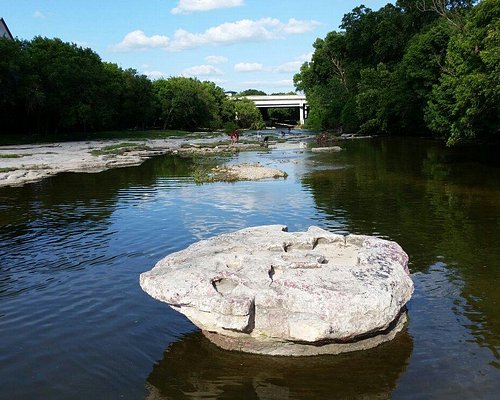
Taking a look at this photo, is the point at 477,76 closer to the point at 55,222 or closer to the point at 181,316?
the point at 55,222

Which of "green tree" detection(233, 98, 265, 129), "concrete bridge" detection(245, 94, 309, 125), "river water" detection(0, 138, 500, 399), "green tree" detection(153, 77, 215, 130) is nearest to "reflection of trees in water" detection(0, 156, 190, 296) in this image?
"river water" detection(0, 138, 500, 399)

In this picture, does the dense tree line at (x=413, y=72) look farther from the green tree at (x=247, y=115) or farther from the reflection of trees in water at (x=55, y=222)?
the green tree at (x=247, y=115)

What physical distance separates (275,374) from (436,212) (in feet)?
44.6

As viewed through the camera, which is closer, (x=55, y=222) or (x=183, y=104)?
(x=55, y=222)

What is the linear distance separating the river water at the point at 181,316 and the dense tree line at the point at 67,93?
125 feet

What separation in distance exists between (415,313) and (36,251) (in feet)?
36.1

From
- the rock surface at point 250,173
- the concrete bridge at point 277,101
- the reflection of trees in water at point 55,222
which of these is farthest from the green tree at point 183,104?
the rock surface at point 250,173

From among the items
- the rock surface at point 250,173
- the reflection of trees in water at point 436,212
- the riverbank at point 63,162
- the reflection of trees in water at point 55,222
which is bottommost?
the reflection of trees in water at point 436,212

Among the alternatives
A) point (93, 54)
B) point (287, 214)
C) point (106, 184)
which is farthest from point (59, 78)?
point (287, 214)

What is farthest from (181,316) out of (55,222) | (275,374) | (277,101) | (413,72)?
(277,101)

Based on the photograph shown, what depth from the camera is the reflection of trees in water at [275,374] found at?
716 centimetres

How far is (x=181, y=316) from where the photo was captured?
9.90 metres

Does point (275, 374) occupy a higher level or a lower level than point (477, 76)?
lower

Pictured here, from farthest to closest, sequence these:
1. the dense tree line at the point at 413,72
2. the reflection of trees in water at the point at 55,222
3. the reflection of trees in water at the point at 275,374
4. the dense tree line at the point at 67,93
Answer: the dense tree line at the point at 67,93 < the dense tree line at the point at 413,72 < the reflection of trees in water at the point at 55,222 < the reflection of trees in water at the point at 275,374
